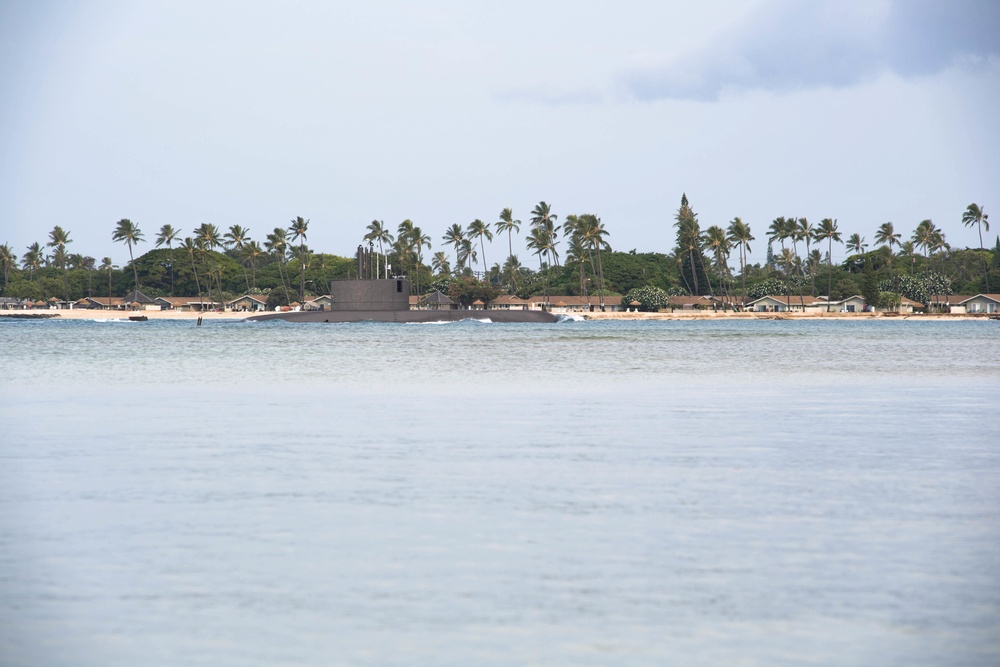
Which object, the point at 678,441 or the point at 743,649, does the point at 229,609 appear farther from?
the point at 678,441

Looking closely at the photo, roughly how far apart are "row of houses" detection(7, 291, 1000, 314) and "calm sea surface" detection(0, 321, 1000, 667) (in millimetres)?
142564

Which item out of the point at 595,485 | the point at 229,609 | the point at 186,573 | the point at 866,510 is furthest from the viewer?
the point at 595,485

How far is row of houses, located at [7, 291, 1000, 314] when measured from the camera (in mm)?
159125

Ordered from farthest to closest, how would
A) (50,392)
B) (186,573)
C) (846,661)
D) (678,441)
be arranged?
(50,392) < (678,441) < (186,573) < (846,661)

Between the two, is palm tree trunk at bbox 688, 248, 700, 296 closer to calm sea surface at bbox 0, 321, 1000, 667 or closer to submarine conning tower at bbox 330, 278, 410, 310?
submarine conning tower at bbox 330, 278, 410, 310

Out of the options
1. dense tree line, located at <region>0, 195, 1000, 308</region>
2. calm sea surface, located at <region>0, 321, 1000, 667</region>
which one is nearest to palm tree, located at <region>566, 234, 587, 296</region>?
dense tree line, located at <region>0, 195, 1000, 308</region>

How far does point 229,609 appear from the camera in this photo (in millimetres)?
7664

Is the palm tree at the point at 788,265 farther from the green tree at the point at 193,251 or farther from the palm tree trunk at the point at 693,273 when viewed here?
the green tree at the point at 193,251

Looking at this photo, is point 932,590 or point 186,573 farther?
point 186,573

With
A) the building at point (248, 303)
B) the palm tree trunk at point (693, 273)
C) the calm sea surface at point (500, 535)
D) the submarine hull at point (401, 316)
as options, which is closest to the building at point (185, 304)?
the building at point (248, 303)

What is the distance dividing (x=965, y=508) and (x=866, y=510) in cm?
106

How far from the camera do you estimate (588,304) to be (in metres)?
164

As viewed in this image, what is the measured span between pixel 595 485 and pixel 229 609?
582cm

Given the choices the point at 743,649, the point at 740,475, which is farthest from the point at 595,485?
the point at 743,649
